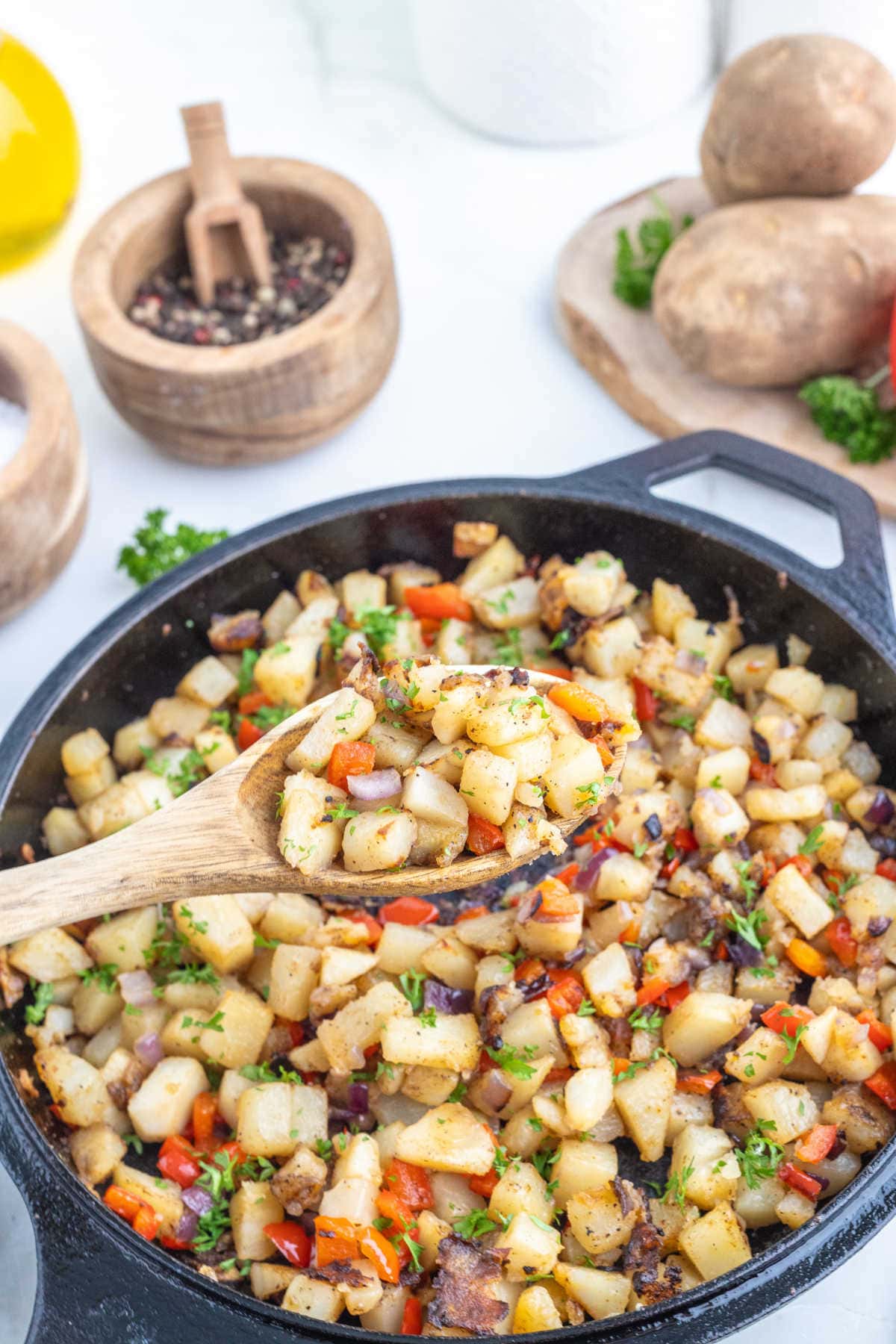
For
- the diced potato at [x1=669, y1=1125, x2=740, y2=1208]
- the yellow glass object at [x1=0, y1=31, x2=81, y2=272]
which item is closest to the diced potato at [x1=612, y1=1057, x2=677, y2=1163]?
the diced potato at [x1=669, y1=1125, x2=740, y2=1208]

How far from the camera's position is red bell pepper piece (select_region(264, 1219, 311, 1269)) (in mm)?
2145

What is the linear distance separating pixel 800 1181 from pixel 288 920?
100 cm

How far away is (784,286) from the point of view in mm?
3230

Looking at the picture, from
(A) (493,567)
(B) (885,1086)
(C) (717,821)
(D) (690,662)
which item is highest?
(A) (493,567)

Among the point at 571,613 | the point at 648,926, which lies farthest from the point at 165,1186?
the point at 571,613

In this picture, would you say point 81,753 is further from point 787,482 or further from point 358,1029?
point 787,482

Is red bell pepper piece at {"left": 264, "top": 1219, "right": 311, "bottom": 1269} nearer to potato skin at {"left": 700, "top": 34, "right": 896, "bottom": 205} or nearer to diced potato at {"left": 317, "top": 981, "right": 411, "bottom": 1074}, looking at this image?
diced potato at {"left": 317, "top": 981, "right": 411, "bottom": 1074}

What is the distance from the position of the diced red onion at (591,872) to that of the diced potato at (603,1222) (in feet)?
1.92

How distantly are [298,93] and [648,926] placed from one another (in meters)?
3.39

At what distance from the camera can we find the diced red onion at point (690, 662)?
2701 mm

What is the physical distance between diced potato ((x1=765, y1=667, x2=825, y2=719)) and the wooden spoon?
630mm

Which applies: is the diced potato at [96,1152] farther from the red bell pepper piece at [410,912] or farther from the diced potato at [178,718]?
the diced potato at [178,718]

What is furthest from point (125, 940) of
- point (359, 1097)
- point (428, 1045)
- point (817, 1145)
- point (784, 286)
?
point (784, 286)

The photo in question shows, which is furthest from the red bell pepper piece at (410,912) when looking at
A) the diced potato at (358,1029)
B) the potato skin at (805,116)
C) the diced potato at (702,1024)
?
the potato skin at (805,116)
